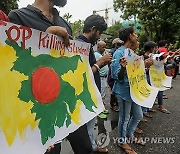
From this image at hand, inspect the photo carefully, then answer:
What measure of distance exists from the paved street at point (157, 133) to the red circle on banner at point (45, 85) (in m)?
1.73

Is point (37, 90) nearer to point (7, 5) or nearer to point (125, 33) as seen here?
point (125, 33)

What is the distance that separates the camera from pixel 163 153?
2936 millimetres

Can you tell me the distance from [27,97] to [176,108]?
461cm

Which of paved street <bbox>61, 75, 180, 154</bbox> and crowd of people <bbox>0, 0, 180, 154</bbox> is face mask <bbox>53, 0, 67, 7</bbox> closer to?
crowd of people <bbox>0, 0, 180, 154</bbox>

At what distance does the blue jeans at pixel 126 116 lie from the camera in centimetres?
282

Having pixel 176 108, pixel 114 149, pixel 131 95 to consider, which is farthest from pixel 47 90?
pixel 176 108

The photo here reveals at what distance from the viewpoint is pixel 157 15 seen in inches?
768

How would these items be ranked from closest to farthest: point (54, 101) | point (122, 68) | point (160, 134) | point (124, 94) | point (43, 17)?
point (54, 101), point (43, 17), point (122, 68), point (124, 94), point (160, 134)

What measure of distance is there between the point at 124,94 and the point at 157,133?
1243 mm

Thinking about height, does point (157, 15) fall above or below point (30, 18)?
above

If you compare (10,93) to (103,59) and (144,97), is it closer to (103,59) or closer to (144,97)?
(103,59)

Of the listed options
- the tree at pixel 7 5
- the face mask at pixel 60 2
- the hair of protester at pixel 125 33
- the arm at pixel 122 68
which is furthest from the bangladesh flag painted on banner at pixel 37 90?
the tree at pixel 7 5

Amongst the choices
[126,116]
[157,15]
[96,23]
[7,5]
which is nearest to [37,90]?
[96,23]

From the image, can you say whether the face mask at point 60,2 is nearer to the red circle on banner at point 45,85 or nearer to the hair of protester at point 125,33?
the red circle on banner at point 45,85
